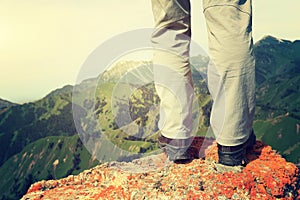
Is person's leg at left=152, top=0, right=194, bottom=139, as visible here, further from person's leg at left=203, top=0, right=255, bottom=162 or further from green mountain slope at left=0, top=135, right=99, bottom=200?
green mountain slope at left=0, top=135, right=99, bottom=200

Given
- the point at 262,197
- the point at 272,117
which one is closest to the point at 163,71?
the point at 262,197

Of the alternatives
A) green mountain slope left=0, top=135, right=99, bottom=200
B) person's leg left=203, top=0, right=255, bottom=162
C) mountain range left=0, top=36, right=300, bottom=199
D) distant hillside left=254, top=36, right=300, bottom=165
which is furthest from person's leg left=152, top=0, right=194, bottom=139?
green mountain slope left=0, top=135, right=99, bottom=200

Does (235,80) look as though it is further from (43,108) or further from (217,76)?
(43,108)

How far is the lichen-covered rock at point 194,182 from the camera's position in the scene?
12.9 ft

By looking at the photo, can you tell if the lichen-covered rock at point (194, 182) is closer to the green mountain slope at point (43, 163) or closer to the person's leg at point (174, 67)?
the person's leg at point (174, 67)

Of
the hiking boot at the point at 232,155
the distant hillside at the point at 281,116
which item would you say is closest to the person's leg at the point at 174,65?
the hiking boot at the point at 232,155

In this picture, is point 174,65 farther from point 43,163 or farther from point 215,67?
point 43,163

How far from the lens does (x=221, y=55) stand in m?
3.83

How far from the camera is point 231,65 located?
12.4 feet

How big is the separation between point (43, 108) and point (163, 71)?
173248 mm

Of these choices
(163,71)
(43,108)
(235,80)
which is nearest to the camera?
(235,80)

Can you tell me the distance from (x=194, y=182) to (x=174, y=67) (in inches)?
55.0

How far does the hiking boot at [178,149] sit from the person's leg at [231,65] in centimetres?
54

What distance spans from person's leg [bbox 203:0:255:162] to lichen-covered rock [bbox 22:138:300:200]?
494 mm
